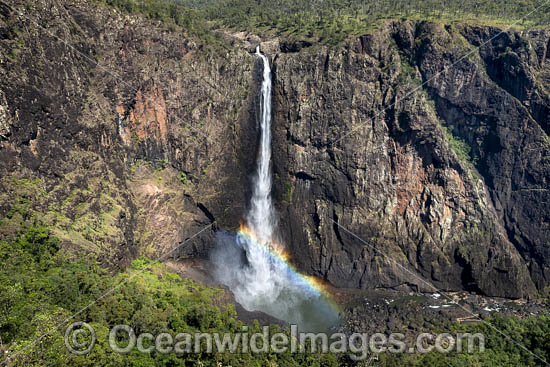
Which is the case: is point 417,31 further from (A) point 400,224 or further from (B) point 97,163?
(B) point 97,163

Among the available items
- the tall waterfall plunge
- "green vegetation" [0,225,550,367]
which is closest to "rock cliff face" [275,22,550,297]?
the tall waterfall plunge

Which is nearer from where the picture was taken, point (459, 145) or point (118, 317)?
point (118, 317)

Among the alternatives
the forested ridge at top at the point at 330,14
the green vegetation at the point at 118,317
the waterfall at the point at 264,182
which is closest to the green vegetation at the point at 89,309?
the green vegetation at the point at 118,317

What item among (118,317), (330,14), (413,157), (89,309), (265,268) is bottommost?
(265,268)

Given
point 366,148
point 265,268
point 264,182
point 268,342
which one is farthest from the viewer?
point 264,182

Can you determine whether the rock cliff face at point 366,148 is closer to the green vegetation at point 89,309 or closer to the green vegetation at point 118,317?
the green vegetation at point 118,317

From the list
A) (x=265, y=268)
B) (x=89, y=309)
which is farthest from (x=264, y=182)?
(x=89, y=309)

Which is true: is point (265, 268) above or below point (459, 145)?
below

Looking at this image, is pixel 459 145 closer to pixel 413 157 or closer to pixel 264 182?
pixel 413 157
